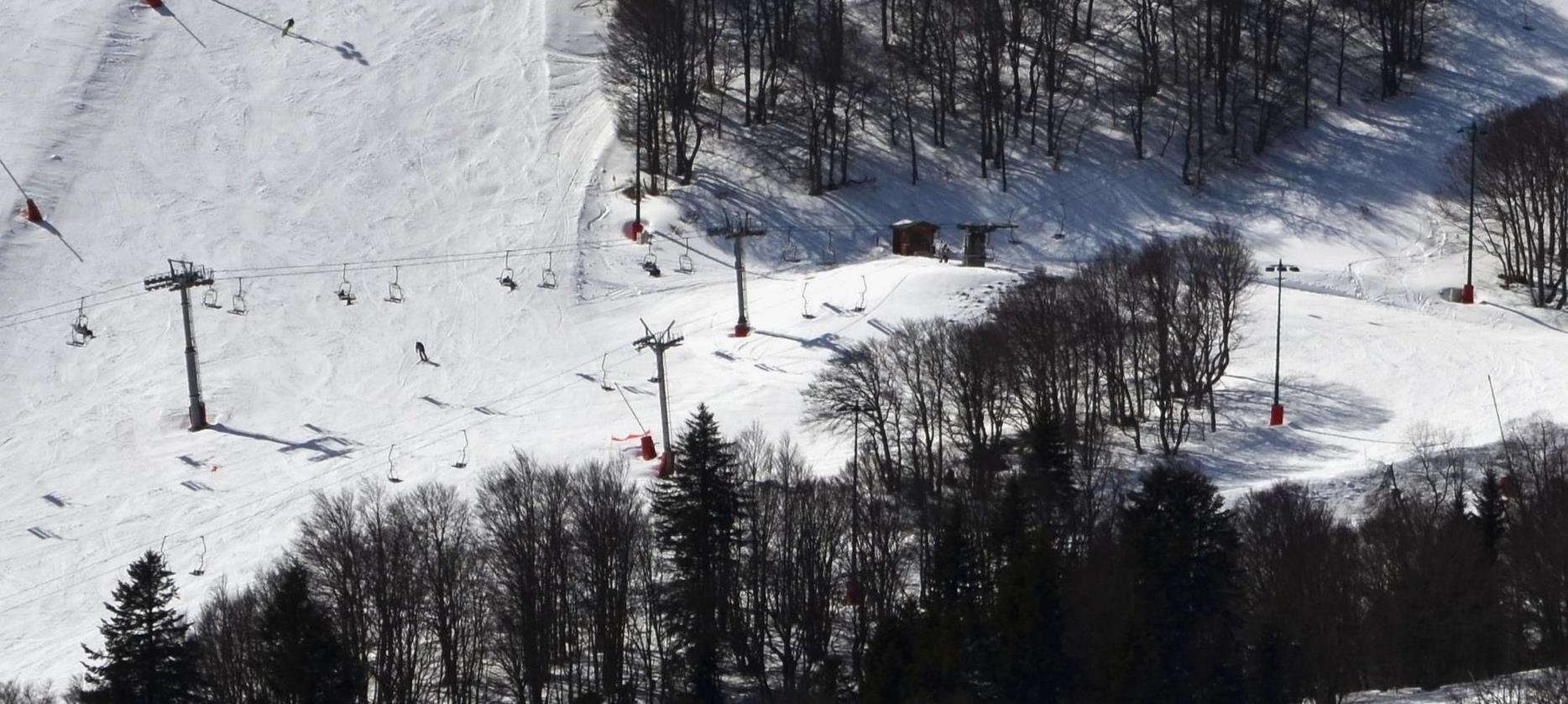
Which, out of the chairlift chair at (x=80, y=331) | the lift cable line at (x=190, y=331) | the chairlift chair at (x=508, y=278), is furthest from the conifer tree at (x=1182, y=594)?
the chairlift chair at (x=80, y=331)

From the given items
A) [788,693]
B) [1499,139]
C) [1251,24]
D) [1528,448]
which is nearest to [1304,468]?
[1528,448]

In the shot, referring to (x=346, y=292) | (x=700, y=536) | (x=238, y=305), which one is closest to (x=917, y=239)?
(x=346, y=292)

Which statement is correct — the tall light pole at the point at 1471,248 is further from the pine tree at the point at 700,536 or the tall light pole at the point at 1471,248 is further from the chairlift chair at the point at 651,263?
the pine tree at the point at 700,536

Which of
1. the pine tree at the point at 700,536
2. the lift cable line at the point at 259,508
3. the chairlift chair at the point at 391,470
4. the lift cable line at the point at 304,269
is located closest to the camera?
the pine tree at the point at 700,536

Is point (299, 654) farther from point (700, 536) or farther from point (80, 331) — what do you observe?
point (80, 331)

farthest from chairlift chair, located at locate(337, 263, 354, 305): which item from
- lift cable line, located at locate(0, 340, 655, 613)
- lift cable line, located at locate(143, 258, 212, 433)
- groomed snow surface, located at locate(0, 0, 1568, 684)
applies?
lift cable line, located at locate(0, 340, 655, 613)

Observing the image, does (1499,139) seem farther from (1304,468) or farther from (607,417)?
(607,417)
